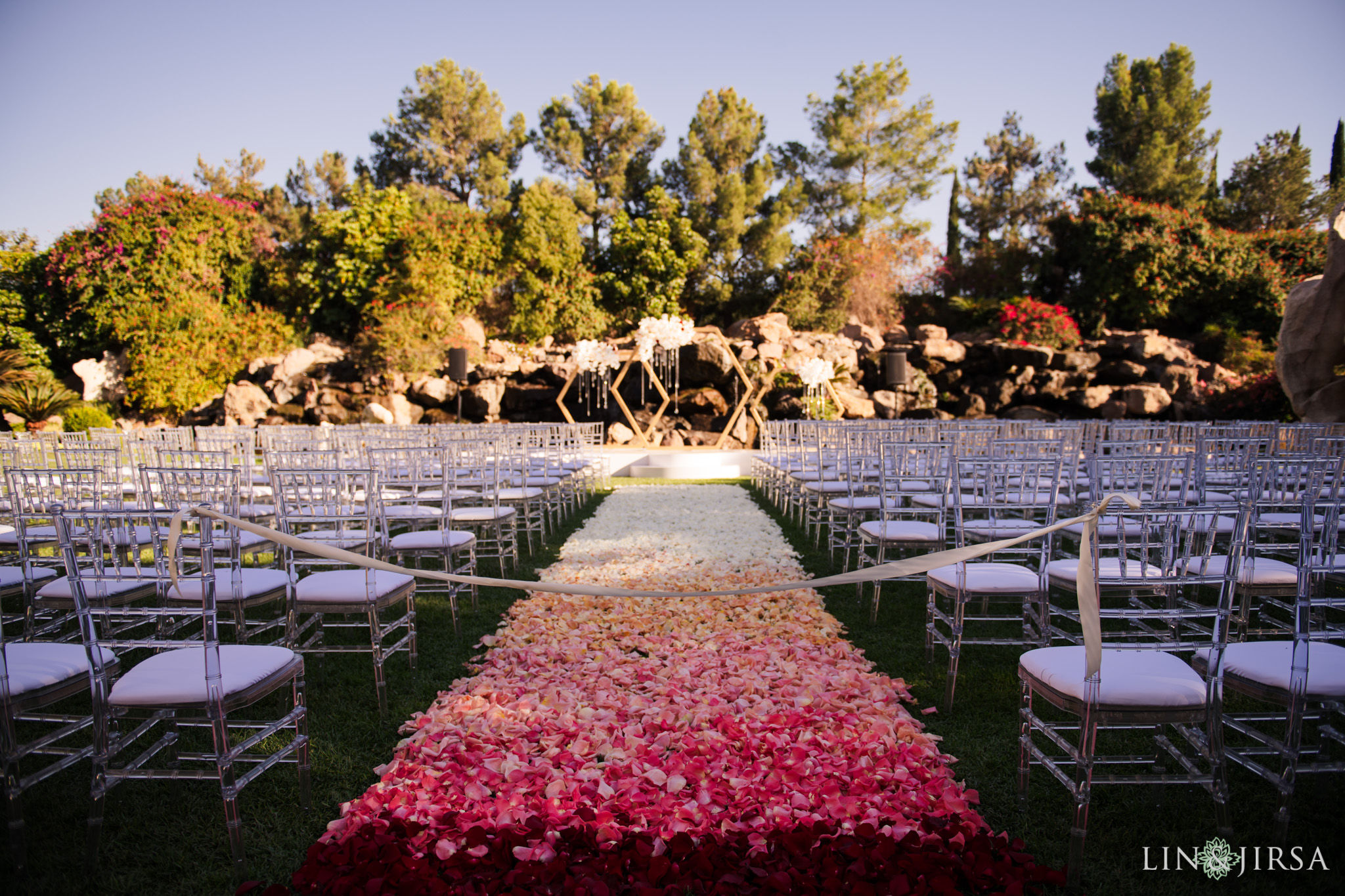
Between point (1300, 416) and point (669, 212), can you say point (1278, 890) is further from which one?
point (669, 212)

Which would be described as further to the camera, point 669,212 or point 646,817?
point 669,212

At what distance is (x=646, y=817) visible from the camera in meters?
2.02

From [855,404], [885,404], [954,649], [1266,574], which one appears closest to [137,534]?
[954,649]

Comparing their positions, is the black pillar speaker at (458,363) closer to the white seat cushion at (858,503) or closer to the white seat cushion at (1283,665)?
the white seat cushion at (858,503)

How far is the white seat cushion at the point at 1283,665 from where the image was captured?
1905mm

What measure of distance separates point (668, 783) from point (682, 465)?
379 inches

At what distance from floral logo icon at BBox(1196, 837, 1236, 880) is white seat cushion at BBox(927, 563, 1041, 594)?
39.1 inches

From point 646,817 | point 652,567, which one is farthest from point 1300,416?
point 646,817

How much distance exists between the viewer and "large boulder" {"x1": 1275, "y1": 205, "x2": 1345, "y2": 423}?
877cm

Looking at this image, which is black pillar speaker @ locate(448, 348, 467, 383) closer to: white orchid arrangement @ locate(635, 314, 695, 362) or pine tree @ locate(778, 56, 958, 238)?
white orchid arrangement @ locate(635, 314, 695, 362)

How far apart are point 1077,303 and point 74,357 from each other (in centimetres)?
2731

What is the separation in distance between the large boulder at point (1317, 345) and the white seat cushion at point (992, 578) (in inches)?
351

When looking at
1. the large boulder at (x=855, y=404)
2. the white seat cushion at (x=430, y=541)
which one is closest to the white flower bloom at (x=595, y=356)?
the large boulder at (x=855, y=404)

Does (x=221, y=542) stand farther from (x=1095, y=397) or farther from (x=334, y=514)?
(x=1095, y=397)
